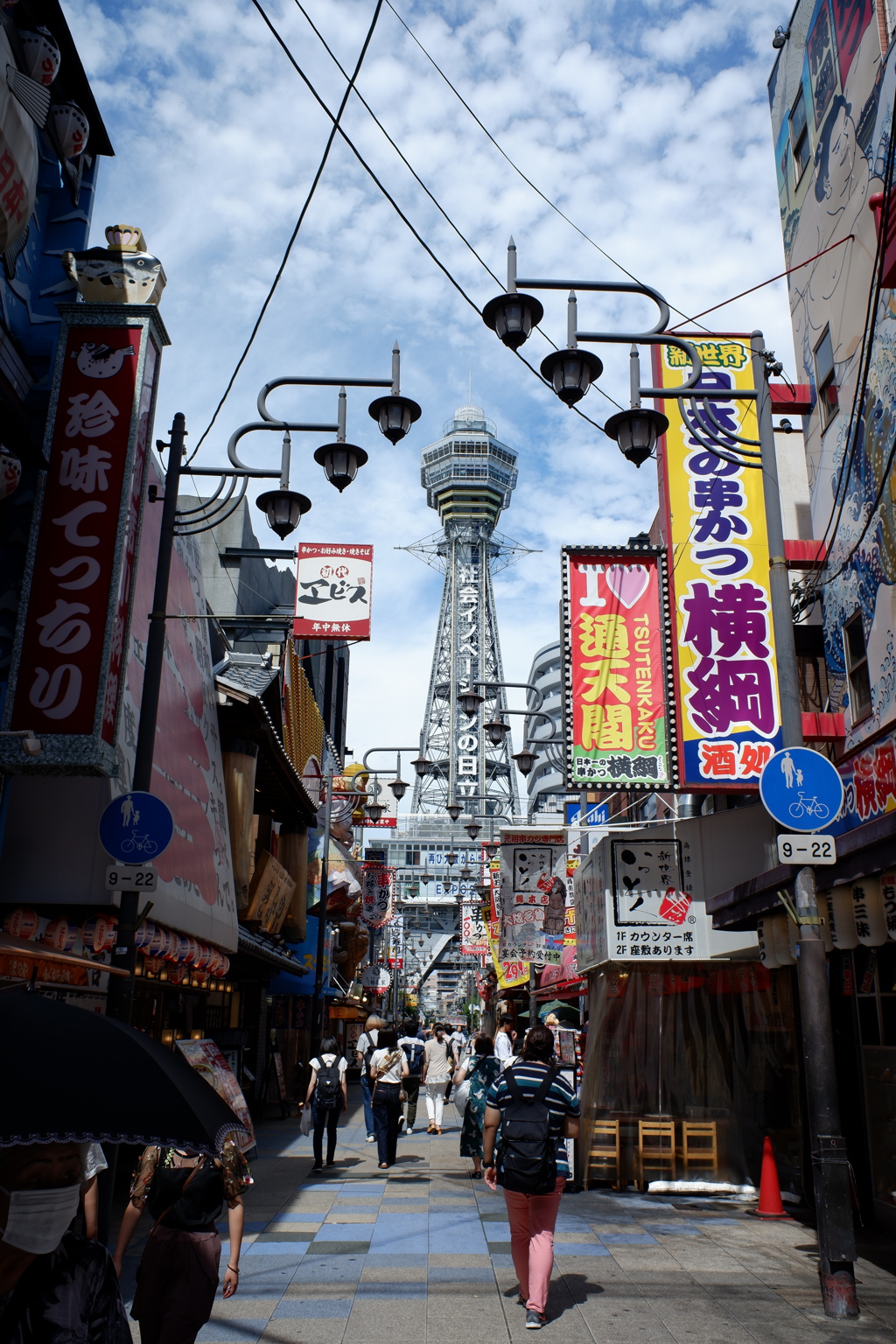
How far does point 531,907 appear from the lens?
76.2 ft

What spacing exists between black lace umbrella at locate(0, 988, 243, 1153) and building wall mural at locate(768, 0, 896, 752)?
8908 mm

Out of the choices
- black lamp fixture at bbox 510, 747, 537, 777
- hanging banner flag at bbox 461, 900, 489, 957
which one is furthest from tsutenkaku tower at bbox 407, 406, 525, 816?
black lamp fixture at bbox 510, 747, 537, 777

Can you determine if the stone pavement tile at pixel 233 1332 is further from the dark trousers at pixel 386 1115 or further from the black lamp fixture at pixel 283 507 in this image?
the black lamp fixture at pixel 283 507

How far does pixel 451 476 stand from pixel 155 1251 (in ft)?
557

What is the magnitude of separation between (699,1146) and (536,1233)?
22.2ft

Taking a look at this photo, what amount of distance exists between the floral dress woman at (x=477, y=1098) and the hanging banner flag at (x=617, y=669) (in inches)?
144

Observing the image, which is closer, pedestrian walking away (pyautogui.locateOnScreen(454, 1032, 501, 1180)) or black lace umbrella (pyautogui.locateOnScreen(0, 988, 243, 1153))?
black lace umbrella (pyautogui.locateOnScreen(0, 988, 243, 1153))

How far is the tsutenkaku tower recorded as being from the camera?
547ft

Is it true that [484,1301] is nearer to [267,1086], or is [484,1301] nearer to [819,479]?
[819,479]

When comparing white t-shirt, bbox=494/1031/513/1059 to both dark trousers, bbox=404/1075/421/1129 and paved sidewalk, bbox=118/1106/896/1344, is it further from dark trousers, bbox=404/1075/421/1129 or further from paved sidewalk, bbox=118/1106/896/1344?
paved sidewalk, bbox=118/1106/896/1344

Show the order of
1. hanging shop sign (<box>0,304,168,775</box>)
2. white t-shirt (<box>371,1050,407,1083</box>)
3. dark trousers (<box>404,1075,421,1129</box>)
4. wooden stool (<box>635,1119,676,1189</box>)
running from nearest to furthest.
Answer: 1. hanging shop sign (<box>0,304,168,775</box>)
2. wooden stool (<box>635,1119,676,1189</box>)
3. white t-shirt (<box>371,1050,407,1083</box>)
4. dark trousers (<box>404,1075,421,1129</box>)

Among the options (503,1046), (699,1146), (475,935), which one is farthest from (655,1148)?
(475,935)

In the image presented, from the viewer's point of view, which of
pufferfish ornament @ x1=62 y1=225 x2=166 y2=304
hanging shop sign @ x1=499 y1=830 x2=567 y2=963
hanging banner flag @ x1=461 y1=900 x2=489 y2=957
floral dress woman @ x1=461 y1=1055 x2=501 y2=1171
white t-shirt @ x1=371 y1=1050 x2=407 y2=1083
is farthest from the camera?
hanging banner flag @ x1=461 y1=900 x2=489 y2=957

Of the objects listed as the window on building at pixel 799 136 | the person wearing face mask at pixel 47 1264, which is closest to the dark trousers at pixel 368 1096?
the person wearing face mask at pixel 47 1264
